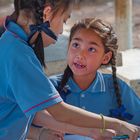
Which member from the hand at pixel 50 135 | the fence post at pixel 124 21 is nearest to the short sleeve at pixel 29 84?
the hand at pixel 50 135

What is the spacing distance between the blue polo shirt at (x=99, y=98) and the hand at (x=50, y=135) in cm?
28

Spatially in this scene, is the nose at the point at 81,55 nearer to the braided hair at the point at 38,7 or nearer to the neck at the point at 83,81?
the neck at the point at 83,81

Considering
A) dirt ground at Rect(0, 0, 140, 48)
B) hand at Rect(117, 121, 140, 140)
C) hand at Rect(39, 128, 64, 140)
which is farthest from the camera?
dirt ground at Rect(0, 0, 140, 48)

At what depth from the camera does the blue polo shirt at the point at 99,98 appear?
2783mm

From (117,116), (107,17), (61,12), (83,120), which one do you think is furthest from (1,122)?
(107,17)

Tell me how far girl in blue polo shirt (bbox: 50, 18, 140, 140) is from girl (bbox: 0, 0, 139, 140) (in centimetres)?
56

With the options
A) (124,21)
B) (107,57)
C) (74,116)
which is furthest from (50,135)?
A: (124,21)

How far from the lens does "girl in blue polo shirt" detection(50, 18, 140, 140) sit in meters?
2.75

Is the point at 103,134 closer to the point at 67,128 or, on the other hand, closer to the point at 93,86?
the point at 67,128

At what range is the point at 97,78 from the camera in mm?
2834

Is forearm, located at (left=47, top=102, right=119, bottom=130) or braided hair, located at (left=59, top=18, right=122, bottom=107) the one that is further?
braided hair, located at (left=59, top=18, right=122, bottom=107)

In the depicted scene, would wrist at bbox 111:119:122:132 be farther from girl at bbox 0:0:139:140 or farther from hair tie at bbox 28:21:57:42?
hair tie at bbox 28:21:57:42

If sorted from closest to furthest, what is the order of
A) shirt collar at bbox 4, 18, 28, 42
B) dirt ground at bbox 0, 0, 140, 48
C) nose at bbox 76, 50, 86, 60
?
shirt collar at bbox 4, 18, 28, 42
nose at bbox 76, 50, 86, 60
dirt ground at bbox 0, 0, 140, 48

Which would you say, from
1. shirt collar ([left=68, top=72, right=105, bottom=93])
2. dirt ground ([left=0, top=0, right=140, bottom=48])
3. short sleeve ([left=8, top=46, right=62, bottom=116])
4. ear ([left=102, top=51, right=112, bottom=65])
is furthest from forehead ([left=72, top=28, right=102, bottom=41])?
A: dirt ground ([left=0, top=0, right=140, bottom=48])
